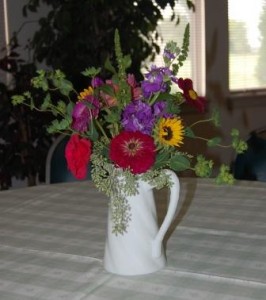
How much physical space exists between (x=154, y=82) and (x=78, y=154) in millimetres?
163

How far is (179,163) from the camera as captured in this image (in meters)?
0.90

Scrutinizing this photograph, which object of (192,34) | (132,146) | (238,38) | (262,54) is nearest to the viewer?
(132,146)

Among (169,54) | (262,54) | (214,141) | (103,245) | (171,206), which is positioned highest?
(262,54)

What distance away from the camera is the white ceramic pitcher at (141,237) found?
94cm

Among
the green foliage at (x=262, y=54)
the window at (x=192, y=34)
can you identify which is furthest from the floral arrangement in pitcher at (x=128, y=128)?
the green foliage at (x=262, y=54)

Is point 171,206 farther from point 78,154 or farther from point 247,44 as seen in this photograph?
point 247,44

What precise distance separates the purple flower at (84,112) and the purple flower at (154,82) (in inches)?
3.2

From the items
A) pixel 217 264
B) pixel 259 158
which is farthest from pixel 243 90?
pixel 217 264

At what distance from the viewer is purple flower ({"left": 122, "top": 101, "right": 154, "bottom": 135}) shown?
2.86 feet

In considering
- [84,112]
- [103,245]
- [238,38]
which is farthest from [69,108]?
[238,38]

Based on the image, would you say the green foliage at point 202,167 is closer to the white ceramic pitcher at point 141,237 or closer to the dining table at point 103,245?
the white ceramic pitcher at point 141,237

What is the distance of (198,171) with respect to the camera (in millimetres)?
888

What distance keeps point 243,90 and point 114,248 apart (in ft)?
10.4

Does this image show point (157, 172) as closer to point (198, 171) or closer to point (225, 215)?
point (198, 171)
